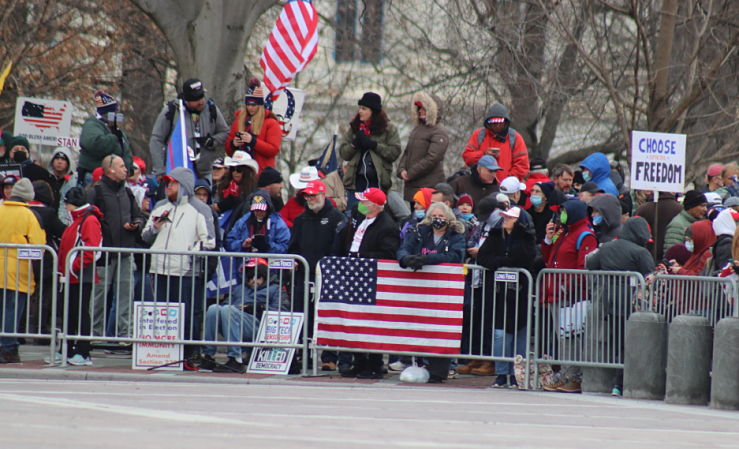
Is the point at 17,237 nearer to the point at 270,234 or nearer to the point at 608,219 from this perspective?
the point at 270,234

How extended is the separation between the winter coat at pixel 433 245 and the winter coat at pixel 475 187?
195cm

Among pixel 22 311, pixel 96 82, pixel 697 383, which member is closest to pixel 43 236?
pixel 22 311

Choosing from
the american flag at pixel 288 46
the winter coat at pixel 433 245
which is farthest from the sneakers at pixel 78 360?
the american flag at pixel 288 46

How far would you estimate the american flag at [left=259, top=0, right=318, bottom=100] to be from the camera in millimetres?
19531

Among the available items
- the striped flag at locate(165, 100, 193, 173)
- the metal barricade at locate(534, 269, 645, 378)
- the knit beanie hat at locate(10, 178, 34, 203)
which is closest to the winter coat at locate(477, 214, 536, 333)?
the metal barricade at locate(534, 269, 645, 378)

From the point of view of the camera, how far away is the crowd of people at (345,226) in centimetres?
1526

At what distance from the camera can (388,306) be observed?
15.4 m

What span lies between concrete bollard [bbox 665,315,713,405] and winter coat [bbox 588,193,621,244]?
179 cm

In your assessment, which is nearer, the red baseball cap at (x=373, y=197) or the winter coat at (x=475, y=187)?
the red baseball cap at (x=373, y=197)

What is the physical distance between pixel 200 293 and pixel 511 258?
3.36m

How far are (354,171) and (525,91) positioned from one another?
11.6 metres

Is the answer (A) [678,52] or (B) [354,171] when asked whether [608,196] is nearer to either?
(B) [354,171]

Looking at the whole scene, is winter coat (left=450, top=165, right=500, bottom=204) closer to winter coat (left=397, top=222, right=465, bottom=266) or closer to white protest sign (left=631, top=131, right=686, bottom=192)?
white protest sign (left=631, top=131, right=686, bottom=192)

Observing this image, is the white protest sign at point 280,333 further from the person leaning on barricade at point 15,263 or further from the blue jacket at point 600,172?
the blue jacket at point 600,172
